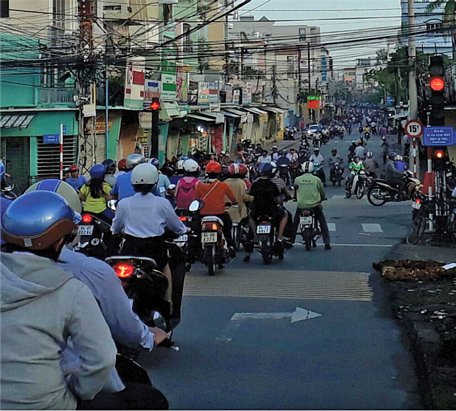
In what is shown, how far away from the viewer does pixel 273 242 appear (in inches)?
598

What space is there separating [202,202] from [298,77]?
364ft

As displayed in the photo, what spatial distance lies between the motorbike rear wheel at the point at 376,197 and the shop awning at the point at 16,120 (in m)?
11.8

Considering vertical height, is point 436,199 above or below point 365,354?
above

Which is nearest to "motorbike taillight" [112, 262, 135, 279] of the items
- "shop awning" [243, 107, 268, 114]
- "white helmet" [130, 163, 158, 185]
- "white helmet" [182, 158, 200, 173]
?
"white helmet" [130, 163, 158, 185]

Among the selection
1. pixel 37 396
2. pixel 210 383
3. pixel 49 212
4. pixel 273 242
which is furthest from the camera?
pixel 273 242

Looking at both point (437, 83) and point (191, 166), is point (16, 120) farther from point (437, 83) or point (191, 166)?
point (191, 166)

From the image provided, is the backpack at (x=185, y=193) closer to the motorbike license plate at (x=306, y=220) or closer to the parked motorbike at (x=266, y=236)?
the parked motorbike at (x=266, y=236)

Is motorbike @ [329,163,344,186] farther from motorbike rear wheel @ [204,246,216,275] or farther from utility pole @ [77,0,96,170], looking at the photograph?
motorbike rear wheel @ [204,246,216,275]

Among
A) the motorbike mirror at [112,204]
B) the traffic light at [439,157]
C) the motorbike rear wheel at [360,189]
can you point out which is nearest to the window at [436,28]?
the motorbike rear wheel at [360,189]

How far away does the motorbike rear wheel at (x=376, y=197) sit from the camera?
2858 centimetres

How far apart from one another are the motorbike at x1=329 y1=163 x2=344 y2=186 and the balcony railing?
39.3 ft

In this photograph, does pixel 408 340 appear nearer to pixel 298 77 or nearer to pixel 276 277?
pixel 276 277

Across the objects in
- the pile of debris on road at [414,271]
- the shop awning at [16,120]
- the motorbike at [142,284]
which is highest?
the shop awning at [16,120]

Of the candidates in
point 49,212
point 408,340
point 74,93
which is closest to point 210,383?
point 408,340
